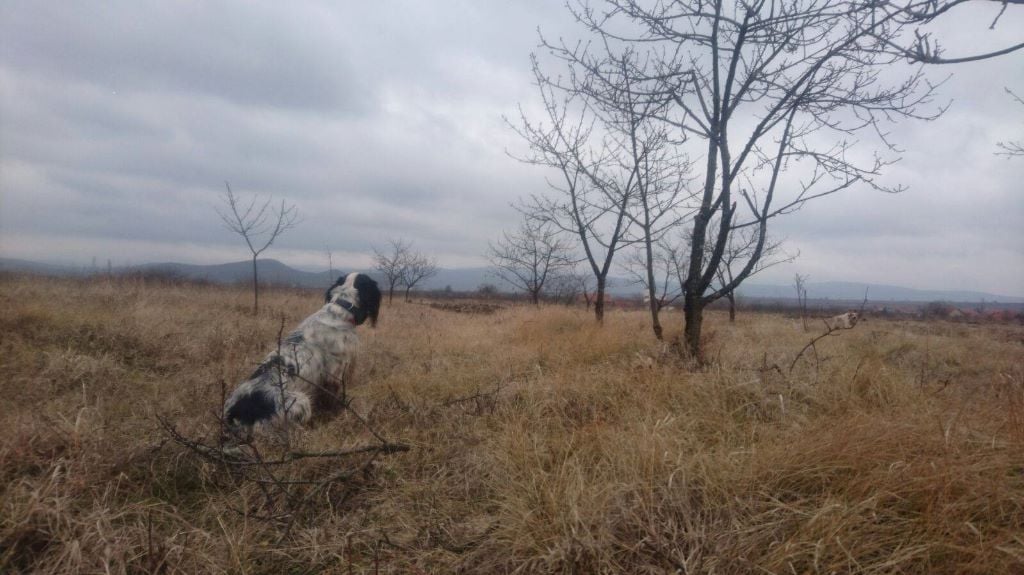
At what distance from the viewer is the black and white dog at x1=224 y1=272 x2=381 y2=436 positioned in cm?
321

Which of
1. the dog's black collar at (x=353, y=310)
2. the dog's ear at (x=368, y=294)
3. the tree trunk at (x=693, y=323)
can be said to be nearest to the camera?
the tree trunk at (x=693, y=323)

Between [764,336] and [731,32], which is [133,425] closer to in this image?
[731,32]

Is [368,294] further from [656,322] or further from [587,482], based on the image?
[587,482]

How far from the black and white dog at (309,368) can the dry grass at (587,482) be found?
0.22m

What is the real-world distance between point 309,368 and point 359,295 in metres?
1.29

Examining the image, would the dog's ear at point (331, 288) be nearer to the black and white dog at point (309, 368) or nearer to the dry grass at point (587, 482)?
the black and white dog at point (309, 368)

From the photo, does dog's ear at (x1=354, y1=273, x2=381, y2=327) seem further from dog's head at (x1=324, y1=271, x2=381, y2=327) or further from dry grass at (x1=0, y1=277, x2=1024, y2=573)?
dry grass at (x1=0, y1=277, x2=1024, y2=573)

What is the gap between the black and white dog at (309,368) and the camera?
321 cm

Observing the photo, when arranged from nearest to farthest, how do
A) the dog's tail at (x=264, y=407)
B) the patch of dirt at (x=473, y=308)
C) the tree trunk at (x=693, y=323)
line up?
the dog's tail at (x=264, y=407), the tree trunk at (x=693, y=323), the patch of dirt at (x=473, y=308)

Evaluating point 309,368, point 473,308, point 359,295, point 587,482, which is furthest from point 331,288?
point 473,308

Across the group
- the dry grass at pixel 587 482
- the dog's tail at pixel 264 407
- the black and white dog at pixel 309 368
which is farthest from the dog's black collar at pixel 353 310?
the dog's tail at pixel 264 407

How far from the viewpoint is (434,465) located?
2.60 meters

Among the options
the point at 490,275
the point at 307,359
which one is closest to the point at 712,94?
the point at 307,359

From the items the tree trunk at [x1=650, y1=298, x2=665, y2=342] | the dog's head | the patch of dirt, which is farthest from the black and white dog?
the patch of dirt
